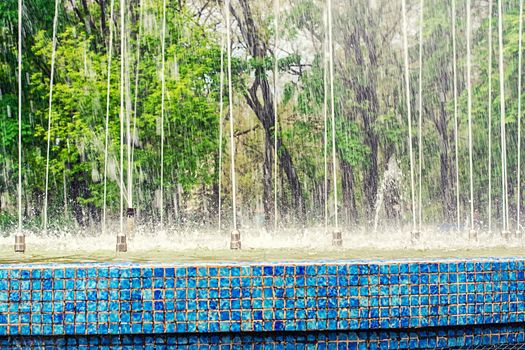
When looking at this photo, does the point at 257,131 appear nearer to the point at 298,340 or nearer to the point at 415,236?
the point at 415,236

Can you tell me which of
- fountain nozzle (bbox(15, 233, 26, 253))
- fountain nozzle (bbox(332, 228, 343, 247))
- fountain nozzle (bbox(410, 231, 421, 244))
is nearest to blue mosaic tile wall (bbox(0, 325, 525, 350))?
fountain nozzle (bbox(15, 233, 26, 253))

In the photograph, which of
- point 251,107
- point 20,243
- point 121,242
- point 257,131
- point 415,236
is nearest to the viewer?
point 121,242

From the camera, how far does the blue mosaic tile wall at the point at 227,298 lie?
13.0ft

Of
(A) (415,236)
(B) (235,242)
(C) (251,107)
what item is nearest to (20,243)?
A: (B) (235,242)

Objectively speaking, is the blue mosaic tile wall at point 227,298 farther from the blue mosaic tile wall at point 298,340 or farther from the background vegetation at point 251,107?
the background vegetation at point 251,107

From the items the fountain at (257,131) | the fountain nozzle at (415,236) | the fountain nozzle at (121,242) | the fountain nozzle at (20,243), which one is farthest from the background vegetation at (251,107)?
the fountain nozzle at (121,242)

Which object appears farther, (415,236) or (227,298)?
(415,236)

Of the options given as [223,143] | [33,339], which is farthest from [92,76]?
[33,339]

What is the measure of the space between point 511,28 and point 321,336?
17.6m

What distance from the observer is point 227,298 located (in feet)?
13.2

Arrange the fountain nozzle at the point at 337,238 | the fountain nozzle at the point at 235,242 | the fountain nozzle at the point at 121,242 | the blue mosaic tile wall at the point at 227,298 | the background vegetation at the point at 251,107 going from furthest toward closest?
1. the background vegetation at the point at 251,107
2. the fountain nozzle at the point at 337,238
3. the fountain nozzle at the point at 235,242
4. the fountain nozzle at the point at 121,242
5. the blue mosaic tile wall at the point at 227,298

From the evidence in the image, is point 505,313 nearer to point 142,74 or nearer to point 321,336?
point 321,336

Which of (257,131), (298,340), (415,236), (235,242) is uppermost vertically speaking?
(257,131)

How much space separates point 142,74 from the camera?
726 inches
